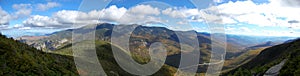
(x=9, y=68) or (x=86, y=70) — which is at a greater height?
(x=9, y=68)

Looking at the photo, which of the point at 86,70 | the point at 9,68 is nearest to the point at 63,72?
the point at 9,68

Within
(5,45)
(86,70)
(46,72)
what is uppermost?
(5,45)

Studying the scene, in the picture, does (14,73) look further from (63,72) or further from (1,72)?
(63,72)

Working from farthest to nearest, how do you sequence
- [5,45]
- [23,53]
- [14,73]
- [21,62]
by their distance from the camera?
[23,53] → [5,45] → [21,62] → [14,73]

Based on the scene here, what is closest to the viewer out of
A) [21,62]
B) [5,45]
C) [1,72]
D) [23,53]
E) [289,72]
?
[289,72]

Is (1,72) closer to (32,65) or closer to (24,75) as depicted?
(24,75)

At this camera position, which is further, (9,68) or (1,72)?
(9,68)

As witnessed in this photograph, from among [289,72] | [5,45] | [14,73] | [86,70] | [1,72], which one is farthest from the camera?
[86,70]

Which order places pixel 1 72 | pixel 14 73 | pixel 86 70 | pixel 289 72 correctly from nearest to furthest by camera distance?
pixel 289 72, pixel 1 72, pixel 14 73, pixel 86 70

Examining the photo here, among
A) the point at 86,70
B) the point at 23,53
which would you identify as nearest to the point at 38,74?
the point at 23,53
